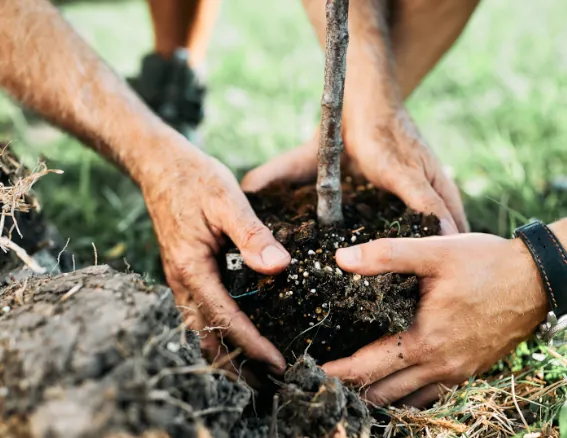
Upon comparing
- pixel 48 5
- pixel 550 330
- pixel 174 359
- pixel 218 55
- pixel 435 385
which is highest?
pixel 48 5

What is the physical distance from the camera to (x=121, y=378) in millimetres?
999

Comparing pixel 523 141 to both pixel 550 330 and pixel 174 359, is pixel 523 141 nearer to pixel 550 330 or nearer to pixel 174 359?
pixel 550 330

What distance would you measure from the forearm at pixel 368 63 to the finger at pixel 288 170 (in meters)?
0.23

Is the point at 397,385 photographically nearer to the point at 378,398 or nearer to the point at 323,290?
the point at 378,398

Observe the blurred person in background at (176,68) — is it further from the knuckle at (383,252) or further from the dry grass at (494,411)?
the dry grass at (494,411)

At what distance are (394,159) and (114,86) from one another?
3.39ft

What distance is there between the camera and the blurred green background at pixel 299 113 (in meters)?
2.77

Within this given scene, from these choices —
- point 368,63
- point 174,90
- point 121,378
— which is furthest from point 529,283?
point 174,90

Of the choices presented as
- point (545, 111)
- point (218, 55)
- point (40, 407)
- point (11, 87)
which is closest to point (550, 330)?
point (40, 407)

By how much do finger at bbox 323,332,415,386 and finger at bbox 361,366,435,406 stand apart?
2.0 inches

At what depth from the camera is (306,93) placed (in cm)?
425

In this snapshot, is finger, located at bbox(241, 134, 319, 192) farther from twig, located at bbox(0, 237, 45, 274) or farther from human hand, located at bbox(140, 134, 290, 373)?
twig, located at bbox(0, 237, 45, 274)

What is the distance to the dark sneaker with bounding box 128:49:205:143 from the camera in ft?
11.6

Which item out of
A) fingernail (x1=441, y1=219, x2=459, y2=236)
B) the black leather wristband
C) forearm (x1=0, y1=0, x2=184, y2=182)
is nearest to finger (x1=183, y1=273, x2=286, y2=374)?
forearm (x1=0, y1=0, x2=184, y2=182)
